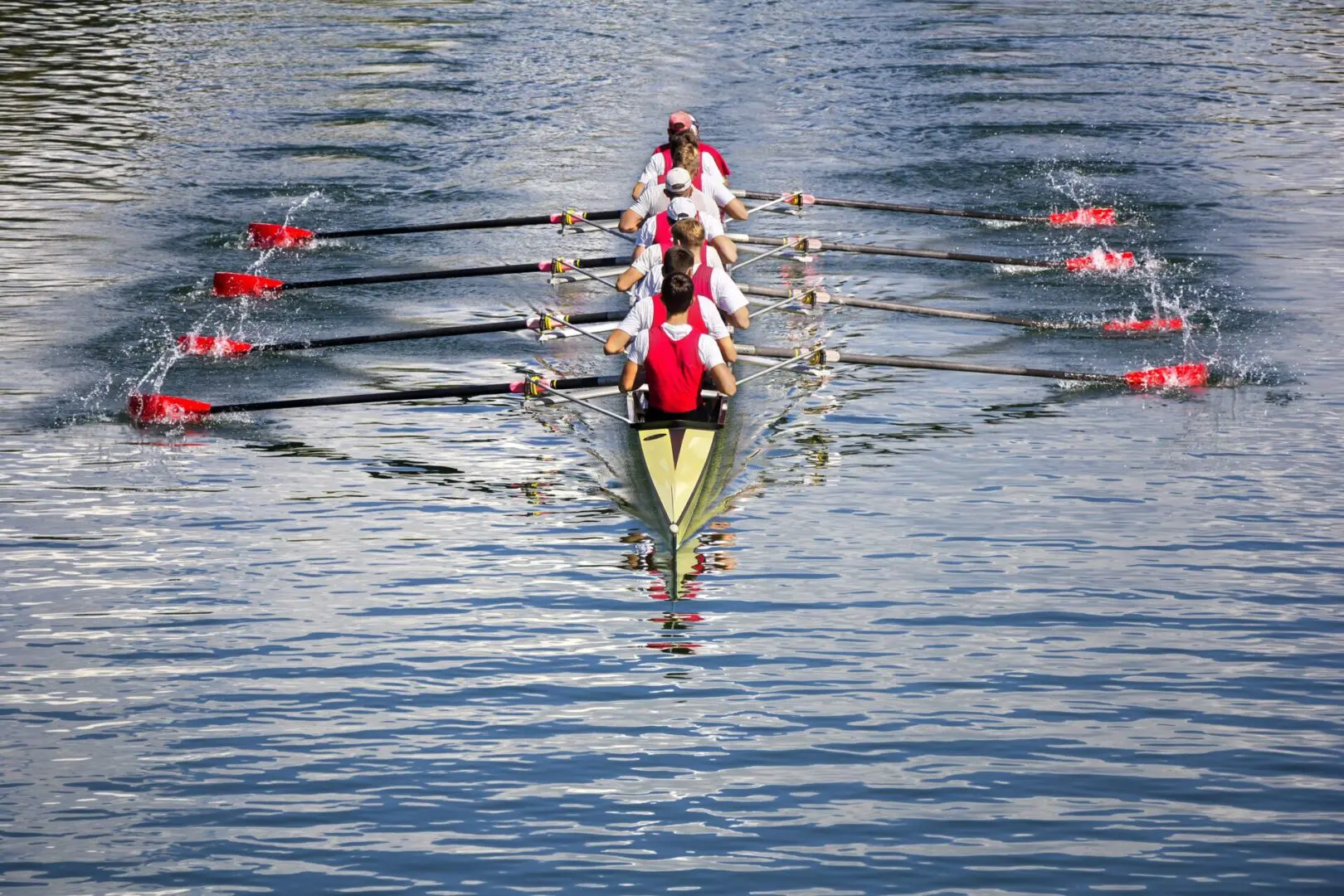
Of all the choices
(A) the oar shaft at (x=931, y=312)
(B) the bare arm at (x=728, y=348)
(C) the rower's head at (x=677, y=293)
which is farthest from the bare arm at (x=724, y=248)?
(C) the rower's head at (x=677, y=293)

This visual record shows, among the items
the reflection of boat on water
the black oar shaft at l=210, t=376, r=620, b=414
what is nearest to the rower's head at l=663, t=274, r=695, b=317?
the reflection of boat on water

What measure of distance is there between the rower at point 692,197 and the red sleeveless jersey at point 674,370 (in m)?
4.40

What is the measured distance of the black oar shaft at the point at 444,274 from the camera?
18219 millimetres

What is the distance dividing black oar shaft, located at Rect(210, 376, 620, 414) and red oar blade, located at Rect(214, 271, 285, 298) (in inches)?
154

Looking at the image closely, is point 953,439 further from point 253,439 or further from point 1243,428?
point 253,439

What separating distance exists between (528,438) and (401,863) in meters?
6.78

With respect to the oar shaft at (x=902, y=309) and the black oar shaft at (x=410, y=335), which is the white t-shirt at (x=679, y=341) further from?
the oar shaft at (x=902, y=309)

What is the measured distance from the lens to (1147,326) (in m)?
18.1

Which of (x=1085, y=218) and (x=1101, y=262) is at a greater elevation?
(x=1085, y=218)

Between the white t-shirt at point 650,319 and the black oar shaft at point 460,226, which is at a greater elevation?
the black oar shaft at point 460,226

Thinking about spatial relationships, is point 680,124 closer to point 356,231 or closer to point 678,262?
point 678,262

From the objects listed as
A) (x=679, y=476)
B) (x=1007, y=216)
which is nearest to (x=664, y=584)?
(x=679, y=476)

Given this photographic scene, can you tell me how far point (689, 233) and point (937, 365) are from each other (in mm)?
3382

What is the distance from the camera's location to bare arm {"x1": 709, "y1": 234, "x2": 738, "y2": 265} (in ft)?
57.4
